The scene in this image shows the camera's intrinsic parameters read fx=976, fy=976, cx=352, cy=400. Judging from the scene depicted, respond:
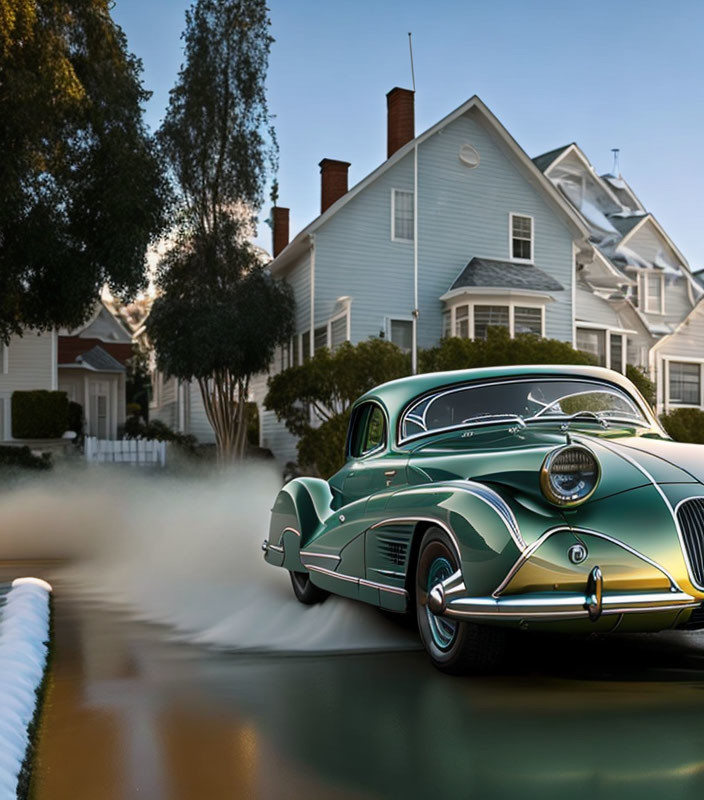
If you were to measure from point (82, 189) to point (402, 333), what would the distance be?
32.1 ft

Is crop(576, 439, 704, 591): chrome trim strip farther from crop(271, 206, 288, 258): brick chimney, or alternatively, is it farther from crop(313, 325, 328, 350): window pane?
crop(271, 206, 288, 258): brick chimney

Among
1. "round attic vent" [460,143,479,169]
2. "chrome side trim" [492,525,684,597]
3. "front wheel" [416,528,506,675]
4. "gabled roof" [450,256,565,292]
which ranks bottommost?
"front wheel" [416,528,506,675]

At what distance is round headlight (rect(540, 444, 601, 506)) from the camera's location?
16.0 ft

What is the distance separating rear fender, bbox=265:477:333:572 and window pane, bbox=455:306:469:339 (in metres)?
19.2

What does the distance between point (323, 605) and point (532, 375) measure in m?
2.56

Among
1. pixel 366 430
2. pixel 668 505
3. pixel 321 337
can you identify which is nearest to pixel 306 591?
pixel 366 430

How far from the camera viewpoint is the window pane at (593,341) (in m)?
30.9

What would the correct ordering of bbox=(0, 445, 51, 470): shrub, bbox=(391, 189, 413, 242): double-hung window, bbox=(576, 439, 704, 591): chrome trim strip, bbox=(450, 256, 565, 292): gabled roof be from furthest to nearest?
bbox=(391, 189, 413, 242): double-hung window, bbox=(450, 256, 565, 292): gabled roof, bbox=(0, 445, 51, 470): shrub, bbox=(576, 439, 704, 591): chrome trim strip

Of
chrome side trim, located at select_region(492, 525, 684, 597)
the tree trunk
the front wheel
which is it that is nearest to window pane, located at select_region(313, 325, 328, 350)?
the tree trunk

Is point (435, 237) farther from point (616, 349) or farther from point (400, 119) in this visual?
point (616, 349)

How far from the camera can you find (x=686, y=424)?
2792cm

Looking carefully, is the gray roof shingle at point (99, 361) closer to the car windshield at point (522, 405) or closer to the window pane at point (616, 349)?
the window pane at point (616, 349)

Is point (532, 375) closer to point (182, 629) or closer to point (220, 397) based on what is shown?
point (182, 629)

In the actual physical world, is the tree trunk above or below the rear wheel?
above
